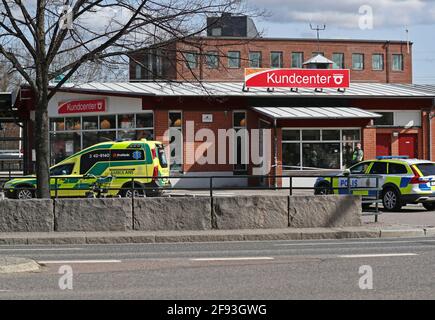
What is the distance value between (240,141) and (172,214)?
53.7 ft

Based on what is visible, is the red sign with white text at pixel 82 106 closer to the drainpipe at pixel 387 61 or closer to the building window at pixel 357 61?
the building window at pixel 357 61

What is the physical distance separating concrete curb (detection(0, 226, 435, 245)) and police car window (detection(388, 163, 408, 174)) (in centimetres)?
549

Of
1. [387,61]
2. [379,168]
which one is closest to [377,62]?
[387,61]

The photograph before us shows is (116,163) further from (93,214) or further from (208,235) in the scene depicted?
(208,235)

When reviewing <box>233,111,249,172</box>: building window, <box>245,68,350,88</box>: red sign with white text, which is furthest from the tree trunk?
<box>245,68,350,88</box>: red sign with white text

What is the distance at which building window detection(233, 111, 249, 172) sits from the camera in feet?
108

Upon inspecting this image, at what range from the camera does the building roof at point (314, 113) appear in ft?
102

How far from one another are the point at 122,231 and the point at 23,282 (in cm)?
712

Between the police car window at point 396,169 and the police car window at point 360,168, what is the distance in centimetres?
108

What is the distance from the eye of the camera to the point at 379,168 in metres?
23.2

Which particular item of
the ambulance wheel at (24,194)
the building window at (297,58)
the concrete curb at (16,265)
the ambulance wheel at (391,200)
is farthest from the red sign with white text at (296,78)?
the building window at (297,58)

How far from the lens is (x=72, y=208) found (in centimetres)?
1700

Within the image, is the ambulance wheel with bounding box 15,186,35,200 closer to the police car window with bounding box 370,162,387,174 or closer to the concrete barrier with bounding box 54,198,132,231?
the concrete barrier with bounding box 54,198,132,231
